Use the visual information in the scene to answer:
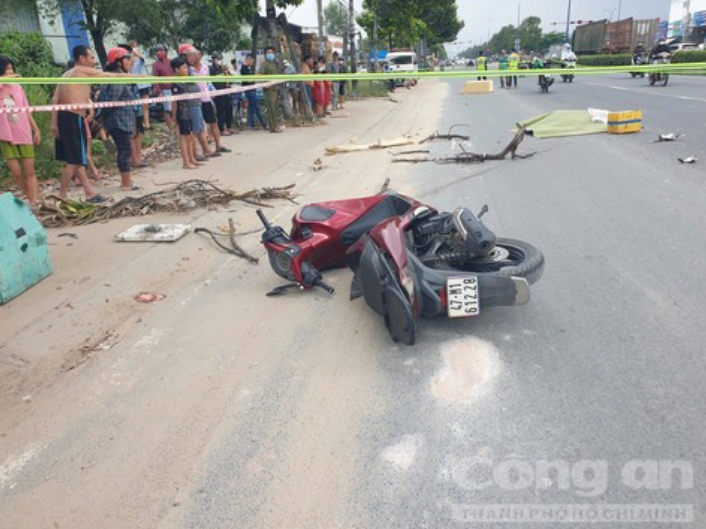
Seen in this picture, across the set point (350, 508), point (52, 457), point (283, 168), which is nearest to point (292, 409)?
point (350, 508)

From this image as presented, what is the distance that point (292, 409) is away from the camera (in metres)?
2.94

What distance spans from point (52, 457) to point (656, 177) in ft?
24.2

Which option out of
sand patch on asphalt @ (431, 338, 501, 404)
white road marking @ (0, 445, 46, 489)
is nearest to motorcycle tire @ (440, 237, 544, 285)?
sand patch on asphalt @ (431, 338, 501, 404)

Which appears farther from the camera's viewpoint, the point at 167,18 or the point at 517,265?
the point at 167,18

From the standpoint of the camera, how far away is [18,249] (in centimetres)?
457

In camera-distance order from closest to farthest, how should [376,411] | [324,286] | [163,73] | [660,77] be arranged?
[376,411] → [324,286] → [163,73] → [660,77]

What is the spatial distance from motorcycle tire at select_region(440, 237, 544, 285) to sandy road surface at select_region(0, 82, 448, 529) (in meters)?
0.77

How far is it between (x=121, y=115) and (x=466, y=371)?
6.80 meters

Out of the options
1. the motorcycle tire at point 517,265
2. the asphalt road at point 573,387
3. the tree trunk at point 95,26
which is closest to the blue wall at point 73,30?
the tree trunk at point 95,26

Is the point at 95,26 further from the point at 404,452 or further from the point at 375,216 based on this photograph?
the point at 404,452

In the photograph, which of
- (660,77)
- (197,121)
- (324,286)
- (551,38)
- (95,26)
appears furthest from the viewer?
(551,38)

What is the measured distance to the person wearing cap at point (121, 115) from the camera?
26.6 ft

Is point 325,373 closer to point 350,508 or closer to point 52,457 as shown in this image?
point 350,508

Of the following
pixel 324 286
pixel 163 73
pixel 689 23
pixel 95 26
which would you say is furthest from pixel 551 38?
pixel 324 286
